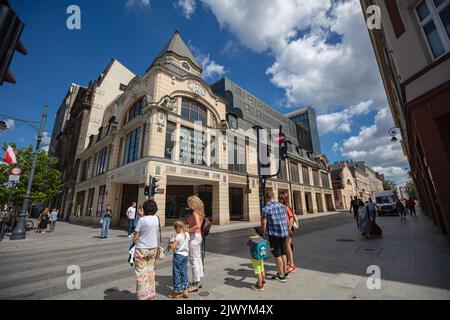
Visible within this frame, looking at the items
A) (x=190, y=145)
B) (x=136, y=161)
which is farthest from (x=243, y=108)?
(x=136, y=161)

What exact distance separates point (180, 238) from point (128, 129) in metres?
17.4

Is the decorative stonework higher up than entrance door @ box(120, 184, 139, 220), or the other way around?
Answer: the decorative stonework

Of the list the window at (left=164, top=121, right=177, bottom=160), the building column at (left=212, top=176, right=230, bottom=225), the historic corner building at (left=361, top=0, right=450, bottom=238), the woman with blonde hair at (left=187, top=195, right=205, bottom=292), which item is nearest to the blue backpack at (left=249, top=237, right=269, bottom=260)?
the woman with blonde hair at (left=187, top=195, right=205, bottom=292)

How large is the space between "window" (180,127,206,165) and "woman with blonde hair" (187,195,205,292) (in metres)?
12.7

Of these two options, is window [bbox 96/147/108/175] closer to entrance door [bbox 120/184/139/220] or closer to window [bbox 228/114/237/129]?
entrance door [bbox 120/184/139/220]

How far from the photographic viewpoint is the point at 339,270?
180 inches

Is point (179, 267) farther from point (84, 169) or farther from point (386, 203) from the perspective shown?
point (84, 169)

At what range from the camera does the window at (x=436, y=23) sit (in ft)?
16.6

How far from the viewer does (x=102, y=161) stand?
71.2 ft

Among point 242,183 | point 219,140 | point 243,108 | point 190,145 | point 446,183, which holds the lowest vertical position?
point 446,183

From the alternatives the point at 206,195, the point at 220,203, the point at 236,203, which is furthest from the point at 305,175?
the point at 220,203

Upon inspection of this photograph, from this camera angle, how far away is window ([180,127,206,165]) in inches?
657
